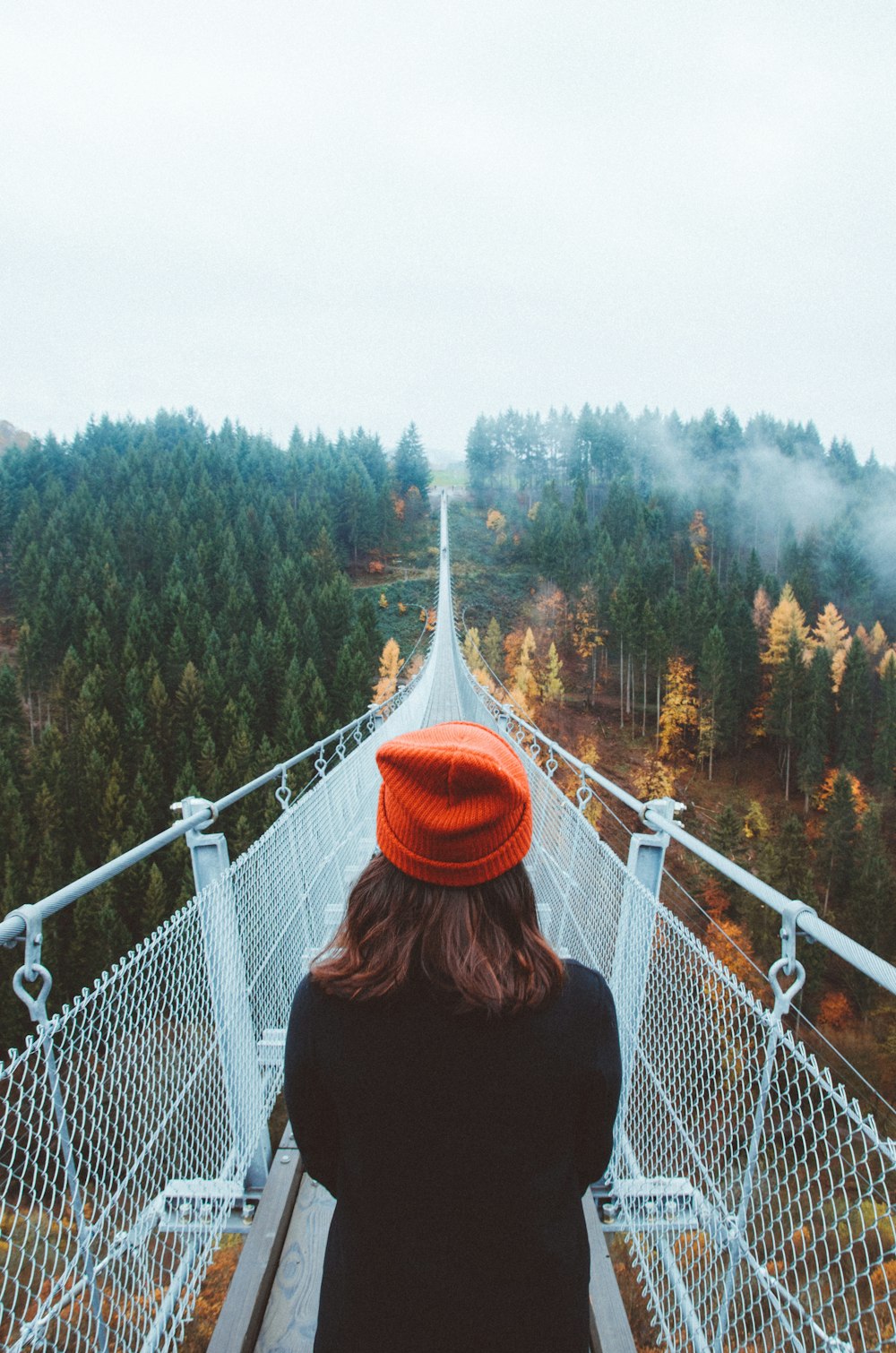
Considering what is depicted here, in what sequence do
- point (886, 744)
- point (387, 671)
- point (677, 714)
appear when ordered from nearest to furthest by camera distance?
point (886, 744), point (387, 671), point (677, 714)

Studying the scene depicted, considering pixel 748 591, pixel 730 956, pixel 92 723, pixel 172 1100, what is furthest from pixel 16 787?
pixel 748 591

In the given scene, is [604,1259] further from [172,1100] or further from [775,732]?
[775,732]

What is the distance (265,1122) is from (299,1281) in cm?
37

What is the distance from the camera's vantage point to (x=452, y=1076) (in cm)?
81

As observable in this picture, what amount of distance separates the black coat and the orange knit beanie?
15cm

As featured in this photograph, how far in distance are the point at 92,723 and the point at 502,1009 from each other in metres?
32.9

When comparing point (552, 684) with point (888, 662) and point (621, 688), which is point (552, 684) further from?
point (888, 662)

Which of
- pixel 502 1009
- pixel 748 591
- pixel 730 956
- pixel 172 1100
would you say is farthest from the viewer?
pixel 748 591

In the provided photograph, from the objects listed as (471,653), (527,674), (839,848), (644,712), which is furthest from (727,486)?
(839,848)

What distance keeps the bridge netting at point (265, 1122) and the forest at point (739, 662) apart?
58.3ft

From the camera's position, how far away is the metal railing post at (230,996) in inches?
63.5

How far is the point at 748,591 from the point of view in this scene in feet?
152

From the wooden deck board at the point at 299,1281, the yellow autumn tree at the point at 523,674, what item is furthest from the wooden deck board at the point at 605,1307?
the yellow autumn tree at the point at 523,674

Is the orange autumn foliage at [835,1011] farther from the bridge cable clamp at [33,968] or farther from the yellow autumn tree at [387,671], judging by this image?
the bridge cable clamp at [33,968]
